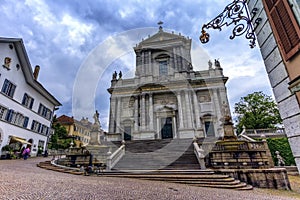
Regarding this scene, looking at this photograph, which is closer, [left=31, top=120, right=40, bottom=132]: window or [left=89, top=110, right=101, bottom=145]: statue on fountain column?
[left=89, top=110, right=101, bottom=145]: statue on fountain column

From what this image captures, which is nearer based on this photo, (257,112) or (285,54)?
(285,54)

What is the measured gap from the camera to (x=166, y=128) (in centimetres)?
2158

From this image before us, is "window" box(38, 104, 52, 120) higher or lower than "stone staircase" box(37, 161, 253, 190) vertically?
higher

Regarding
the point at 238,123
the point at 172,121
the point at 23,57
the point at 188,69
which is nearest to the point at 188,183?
the point at 172,121

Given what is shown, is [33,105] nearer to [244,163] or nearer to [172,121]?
[172,121]

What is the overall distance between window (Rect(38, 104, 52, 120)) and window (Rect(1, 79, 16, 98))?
548 cm

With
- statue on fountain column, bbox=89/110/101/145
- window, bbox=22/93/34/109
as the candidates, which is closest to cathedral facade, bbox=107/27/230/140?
statue on fountain column, bbox=89/110/101/145

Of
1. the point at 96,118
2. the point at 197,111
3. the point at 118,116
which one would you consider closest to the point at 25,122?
the point at 118,116

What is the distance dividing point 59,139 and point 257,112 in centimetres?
3642

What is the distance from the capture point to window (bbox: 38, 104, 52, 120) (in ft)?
74.7

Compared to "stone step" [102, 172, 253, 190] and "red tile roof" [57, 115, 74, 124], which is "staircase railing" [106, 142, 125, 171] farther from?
"red tile roof" [57, 115, 74, 124]

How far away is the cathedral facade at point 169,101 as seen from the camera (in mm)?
20397

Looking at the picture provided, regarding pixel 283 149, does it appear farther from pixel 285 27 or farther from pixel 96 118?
pixel 285 27

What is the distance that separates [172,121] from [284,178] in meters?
14.5
